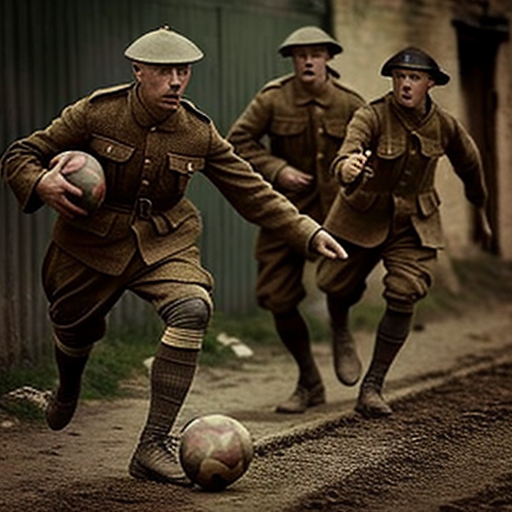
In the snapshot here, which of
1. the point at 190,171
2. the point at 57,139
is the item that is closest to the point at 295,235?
the point at 190,171

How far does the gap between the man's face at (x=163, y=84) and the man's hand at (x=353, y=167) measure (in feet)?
3.87

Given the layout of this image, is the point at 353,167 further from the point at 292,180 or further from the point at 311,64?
the point at 311,64

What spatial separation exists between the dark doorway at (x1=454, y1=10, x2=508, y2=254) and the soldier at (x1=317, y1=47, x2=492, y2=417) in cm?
791

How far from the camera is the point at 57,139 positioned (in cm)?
714

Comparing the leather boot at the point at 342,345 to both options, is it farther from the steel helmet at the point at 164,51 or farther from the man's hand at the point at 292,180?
the steel helmet at the point at 164,51

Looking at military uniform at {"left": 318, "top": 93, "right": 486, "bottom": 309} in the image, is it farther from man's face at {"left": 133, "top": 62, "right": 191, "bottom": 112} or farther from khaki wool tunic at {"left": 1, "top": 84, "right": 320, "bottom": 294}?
man's face at {"left": 133, "top": 62, "right": 191, "bottom": 112}

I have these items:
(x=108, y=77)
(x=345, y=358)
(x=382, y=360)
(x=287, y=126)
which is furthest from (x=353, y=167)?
(x=108, y=77)

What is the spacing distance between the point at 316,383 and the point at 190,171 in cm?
282

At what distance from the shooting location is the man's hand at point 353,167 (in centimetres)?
805

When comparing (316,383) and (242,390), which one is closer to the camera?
(316,383)

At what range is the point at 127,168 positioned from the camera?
719 centimetres

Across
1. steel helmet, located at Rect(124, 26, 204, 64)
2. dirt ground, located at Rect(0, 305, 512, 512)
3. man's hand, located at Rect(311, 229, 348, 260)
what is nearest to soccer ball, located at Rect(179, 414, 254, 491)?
dirt ground, located at Rect(0, 305, 512, 512)

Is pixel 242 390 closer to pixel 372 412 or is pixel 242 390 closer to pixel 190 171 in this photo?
pixel 372 412

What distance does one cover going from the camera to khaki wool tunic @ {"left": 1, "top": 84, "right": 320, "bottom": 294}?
7152mm
